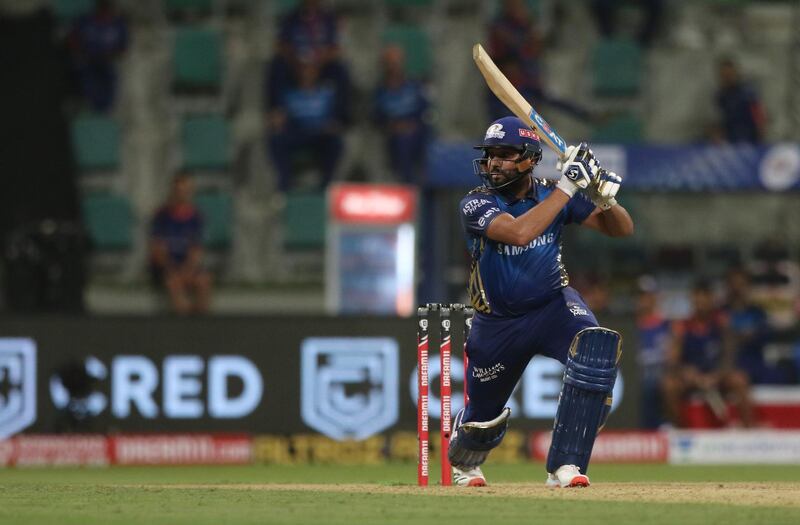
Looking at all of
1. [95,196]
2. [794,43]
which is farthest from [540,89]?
[95,196]

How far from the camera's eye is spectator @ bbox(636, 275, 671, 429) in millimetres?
12422

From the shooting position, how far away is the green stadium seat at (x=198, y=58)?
15.0 m

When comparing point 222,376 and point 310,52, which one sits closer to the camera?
point 222,376

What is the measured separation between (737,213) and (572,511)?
29.6ft

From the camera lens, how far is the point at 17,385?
11.2 m

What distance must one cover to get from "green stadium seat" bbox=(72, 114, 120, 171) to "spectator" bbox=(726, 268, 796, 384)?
218 inches

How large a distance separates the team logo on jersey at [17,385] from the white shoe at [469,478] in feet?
15.5

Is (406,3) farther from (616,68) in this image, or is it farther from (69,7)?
(69,7)

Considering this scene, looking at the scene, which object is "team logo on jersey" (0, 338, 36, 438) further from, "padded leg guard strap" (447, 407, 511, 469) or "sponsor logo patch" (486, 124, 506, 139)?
"sponsor logo patch" (486, 124, 506, 139)

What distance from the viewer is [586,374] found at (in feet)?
21.8

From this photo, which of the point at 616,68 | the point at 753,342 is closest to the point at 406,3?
the point at 616,68

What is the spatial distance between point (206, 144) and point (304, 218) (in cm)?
118

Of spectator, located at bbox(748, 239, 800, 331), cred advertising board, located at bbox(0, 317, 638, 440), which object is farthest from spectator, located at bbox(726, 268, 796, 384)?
cred advertising board, located at bbox(0, 317, 638, 440)

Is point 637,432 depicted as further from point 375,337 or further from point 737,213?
point 737,213
